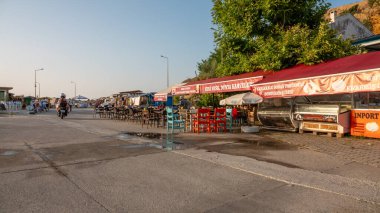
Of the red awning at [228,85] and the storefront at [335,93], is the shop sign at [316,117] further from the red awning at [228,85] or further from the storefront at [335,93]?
the red awning at [228,85]

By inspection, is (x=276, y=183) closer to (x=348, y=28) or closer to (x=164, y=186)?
(x=164, y=186)

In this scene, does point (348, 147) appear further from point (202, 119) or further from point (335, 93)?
point (202, 119)

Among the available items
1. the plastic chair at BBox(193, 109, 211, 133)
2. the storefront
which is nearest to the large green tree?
the storefront

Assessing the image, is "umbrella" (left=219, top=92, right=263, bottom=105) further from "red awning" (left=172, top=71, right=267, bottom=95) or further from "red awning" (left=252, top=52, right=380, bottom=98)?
"red awning" (left=252, top=52, right=380, bottom=98)

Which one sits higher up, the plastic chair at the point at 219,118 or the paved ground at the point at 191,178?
the plastic chair at the point at 219,118

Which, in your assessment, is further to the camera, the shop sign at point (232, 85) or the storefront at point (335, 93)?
the shop sign at point (232, 85)

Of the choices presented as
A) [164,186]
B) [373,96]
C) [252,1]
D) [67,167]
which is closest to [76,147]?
[67,167]

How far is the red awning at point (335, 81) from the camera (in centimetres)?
769

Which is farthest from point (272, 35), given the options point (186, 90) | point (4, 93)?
point (4, 93)

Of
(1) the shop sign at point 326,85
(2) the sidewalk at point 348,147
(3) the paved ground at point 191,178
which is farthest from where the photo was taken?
(1) the shop sign at point 326,85

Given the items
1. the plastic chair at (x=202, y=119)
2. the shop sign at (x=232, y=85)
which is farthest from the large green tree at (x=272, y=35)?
the plastic chair at (x=202, y=119)

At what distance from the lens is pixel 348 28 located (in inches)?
1268

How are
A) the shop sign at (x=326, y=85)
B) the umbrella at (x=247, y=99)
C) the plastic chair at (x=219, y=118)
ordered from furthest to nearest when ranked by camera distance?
the umbrella at (x=247, y=99)
the plastic chair at (x=219, y=118)
the shop sign at (x=326, y=85)

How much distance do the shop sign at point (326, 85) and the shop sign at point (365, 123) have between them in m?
2.63
